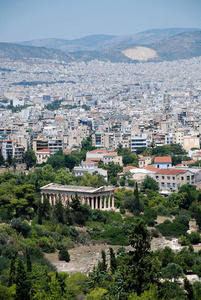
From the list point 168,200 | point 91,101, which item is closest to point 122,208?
point 168,200

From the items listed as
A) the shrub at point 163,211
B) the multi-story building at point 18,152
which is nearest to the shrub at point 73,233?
the shrub at point 163,211

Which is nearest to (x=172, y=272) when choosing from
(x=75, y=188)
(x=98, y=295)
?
(x=98, y=295)

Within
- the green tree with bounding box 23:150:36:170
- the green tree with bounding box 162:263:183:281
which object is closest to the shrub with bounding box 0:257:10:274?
the green tree with bounding box 162:263:183:281

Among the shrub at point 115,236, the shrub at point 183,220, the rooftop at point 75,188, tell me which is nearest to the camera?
the shrub at point 115,236

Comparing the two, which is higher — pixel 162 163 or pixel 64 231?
pixel 162 163

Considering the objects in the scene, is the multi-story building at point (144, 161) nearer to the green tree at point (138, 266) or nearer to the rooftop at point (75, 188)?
the rooftop at point (75, 188)

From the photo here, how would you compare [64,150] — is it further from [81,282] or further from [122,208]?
[81,282]

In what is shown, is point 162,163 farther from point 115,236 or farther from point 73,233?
point 73,233

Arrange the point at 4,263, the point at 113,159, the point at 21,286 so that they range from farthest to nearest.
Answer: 1. the point at 113,159
2. the point at 4,263
3. the point at 21,286
